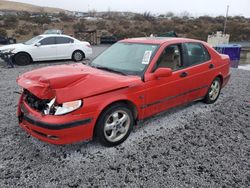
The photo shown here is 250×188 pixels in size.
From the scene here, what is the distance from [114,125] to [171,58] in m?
1.59

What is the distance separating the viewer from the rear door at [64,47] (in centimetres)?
1037

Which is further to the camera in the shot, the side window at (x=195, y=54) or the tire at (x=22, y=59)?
the tire at (x=22, y=59)

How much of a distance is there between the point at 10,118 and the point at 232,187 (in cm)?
383

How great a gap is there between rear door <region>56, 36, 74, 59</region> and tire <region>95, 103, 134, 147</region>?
8.07 meters

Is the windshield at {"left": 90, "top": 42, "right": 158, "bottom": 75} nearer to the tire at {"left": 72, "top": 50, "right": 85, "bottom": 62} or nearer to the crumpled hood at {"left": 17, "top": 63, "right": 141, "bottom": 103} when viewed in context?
the crumpled hood at {"left": 17, "top": 63, "right": 141, "bottom": 103}

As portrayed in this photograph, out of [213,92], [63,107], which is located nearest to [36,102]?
[63,107]

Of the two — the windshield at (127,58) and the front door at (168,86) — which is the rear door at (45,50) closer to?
the windshield at (127,58)

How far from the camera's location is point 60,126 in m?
2.65

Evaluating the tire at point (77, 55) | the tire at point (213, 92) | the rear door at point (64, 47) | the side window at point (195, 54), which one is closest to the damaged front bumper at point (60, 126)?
the side window at point (195, 54)

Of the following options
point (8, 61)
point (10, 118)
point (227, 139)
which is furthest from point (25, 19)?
point (227, 139)

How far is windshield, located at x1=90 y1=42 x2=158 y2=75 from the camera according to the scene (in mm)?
3501

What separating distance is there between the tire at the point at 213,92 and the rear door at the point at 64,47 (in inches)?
299

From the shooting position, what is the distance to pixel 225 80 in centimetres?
527

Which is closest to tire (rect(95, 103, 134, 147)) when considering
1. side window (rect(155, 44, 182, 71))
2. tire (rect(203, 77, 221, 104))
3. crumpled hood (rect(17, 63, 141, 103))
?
crumpled hood (rect(17, 63, 141, 103))
